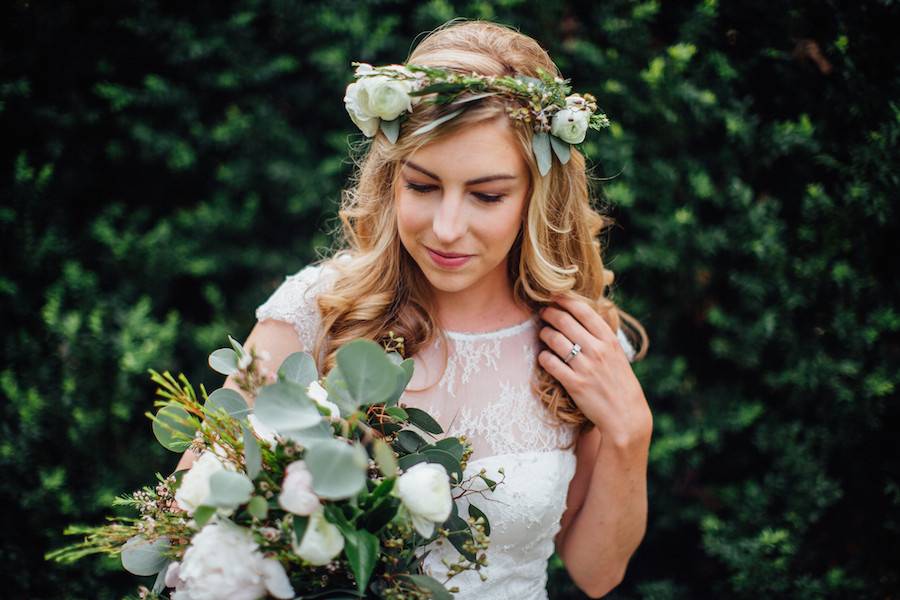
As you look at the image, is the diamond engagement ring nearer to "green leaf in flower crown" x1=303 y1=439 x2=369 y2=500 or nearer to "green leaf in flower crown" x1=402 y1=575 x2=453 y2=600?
"green leaf in flower crown" x1=402 y1=575 x2=453 y2=600

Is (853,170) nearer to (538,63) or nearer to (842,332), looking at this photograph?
(842,332)

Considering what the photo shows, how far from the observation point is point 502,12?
2.78 m

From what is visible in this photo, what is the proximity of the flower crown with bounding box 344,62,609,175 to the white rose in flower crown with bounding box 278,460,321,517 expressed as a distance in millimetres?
911

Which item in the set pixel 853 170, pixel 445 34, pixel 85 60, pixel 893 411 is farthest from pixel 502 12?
pixel 893 411

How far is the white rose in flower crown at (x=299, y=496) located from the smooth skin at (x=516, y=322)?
2.24 ft

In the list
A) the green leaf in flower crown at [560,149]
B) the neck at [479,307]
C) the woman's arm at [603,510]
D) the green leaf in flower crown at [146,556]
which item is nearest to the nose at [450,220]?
the green leaf in flower crown at [560,149]

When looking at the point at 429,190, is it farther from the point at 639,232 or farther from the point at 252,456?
the point at 639,232

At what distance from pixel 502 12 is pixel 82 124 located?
6.04ft

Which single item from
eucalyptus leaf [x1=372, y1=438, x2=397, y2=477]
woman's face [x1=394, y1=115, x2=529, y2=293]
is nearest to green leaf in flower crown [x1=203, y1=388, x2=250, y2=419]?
eucalyptus leaf [x1=372, y1=438, x2=397, y2=477]

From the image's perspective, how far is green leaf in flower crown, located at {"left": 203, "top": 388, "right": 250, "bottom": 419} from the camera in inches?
53.9

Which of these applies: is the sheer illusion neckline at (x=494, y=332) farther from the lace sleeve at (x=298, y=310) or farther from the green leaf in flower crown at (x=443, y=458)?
the green leaf in flower crown at (x=443, y=458)

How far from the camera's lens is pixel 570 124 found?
174 cm

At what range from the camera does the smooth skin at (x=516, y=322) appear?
1.67 metres

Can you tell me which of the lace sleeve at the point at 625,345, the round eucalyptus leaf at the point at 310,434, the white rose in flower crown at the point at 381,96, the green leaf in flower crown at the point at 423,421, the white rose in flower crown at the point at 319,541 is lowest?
the lace sleeve at the point at 625,345
